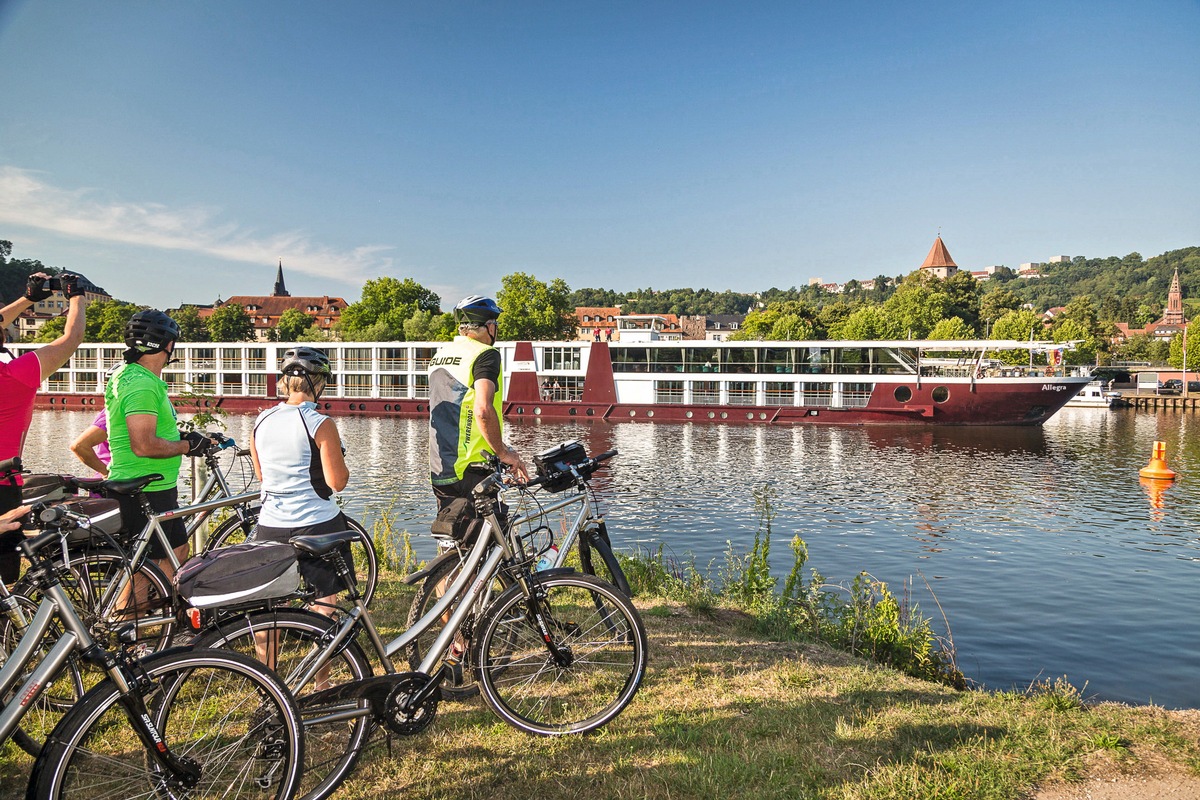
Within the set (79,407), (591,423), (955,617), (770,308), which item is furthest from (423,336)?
(955,617)

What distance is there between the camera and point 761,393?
44.4 m

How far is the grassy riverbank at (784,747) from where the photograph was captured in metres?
3.58

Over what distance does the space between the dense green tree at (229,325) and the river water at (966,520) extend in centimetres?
7397

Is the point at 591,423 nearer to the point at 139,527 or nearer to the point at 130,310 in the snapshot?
the point at 139,527

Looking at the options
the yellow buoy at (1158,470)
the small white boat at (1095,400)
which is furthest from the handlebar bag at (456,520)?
the small white boat at (1095,400)

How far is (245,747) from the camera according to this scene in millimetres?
3086

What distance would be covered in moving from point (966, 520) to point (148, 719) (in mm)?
18470

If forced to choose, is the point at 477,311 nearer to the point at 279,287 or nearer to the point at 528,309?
the point at 528,309

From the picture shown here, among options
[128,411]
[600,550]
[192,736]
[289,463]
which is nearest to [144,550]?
[128,411]

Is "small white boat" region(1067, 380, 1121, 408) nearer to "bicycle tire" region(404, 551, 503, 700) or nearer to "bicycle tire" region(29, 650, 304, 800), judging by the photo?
"bicycle tire" region(404, 551, 503, 700)

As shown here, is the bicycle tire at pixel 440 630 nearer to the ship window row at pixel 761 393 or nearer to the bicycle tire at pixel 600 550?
the bicycle tire at pixel 600 550

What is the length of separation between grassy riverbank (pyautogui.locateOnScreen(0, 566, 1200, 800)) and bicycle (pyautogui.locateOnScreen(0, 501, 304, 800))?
635 millimetres

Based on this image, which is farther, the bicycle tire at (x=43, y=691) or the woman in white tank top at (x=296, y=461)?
the woman in white tank top at (x=296, y=461)

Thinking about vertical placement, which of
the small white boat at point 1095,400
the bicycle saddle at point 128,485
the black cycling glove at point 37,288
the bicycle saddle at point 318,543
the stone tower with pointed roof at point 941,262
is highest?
the stone tower with pointed roof at point 941,262
